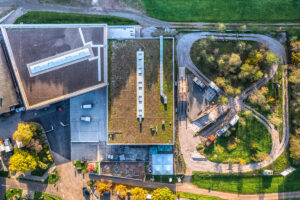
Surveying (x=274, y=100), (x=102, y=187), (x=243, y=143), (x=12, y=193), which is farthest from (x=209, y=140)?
(x=12, y=193)

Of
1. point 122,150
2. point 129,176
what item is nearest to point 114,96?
point 122,150

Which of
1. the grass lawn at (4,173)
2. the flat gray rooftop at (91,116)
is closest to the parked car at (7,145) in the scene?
the grass lawn at (4,173)

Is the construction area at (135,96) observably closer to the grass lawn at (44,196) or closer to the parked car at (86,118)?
the parked car at (86,118)

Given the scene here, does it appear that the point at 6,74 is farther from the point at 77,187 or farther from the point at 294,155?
the point at 294,155

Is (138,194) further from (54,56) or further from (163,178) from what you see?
(54,56)

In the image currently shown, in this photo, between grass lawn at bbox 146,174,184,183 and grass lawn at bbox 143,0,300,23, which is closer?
grass lawn at bbox 143,0,300,23

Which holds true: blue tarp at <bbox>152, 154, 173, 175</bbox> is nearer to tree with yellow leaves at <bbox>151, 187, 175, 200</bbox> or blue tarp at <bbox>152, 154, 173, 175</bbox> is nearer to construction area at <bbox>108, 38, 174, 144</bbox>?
tree with yellow leaves at <bbox>151, 187, 175, 200</bbox>

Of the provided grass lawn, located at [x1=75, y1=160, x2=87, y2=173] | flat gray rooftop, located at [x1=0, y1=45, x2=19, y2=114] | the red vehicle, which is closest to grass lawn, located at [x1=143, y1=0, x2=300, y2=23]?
the red vehicle
